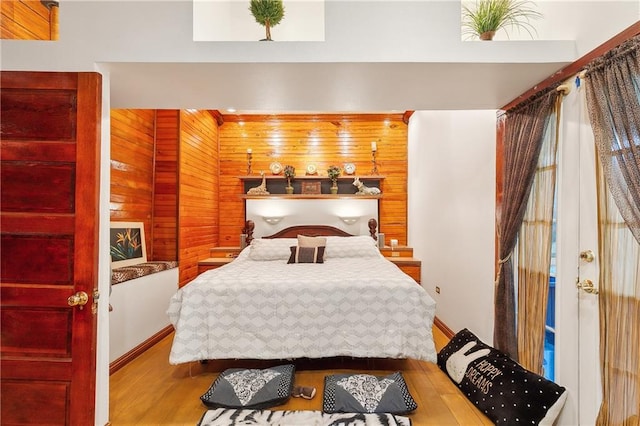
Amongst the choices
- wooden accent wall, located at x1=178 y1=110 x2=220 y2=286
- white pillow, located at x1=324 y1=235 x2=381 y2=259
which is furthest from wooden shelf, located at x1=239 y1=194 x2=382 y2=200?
white pillow, located at x1=324 y1=235 x2=381 y2=259

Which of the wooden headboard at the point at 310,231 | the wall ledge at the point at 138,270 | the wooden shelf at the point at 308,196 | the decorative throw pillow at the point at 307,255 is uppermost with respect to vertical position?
the wooden shelf at the point at 308,196

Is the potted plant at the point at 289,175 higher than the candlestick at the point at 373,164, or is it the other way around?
the candlestick at the point at 373,164

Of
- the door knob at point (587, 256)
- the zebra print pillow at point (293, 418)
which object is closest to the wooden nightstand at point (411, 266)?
the zebra print pillow at point (293, 418)

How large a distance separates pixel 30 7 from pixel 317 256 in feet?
10.4

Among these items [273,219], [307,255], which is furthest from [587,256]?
[273,219]

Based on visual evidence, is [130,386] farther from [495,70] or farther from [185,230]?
[495,70]

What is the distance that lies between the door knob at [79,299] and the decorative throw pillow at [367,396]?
1.53 m

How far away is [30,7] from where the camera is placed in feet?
7.58

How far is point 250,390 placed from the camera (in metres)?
2.32

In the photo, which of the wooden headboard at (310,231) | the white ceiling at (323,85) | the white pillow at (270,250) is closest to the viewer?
the white ceiling at (323,85)

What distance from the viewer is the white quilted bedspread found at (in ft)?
8.42

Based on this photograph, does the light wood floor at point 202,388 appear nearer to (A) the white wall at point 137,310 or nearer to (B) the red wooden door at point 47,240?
(A) the white wall at point 137,310

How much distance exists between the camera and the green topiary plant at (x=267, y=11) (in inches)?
75.6

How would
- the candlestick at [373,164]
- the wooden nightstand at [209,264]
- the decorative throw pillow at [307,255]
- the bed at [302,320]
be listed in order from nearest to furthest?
the bed at [302,320]
the decorative throw pillow at [307,255]
the wooden nightstand at [209,264]
the candlestick at [373,164]
